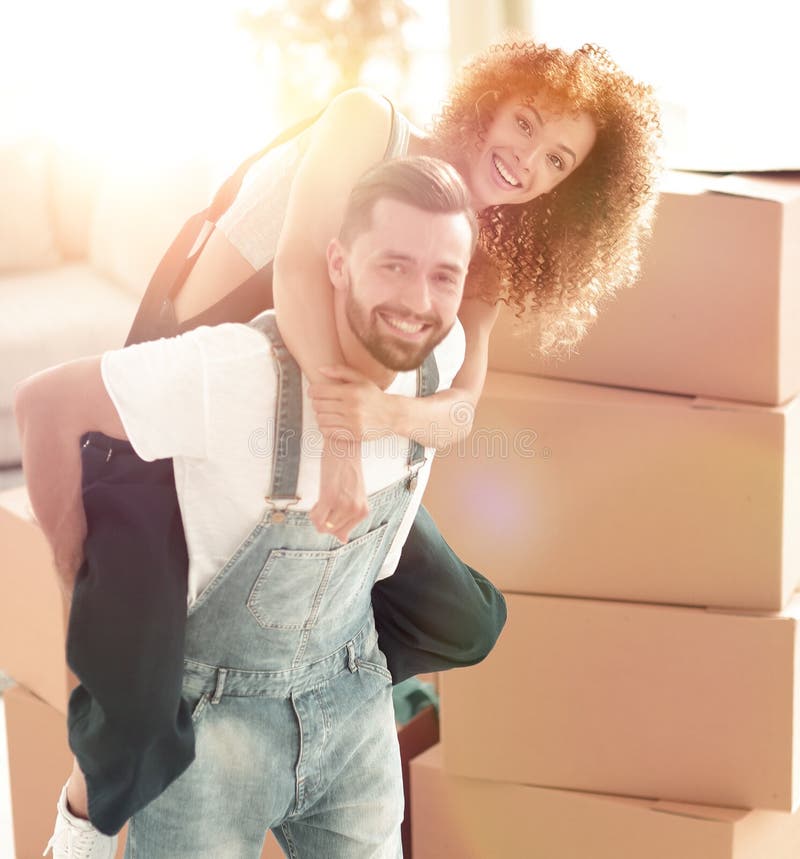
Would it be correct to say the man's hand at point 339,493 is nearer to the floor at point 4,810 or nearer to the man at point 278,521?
the man at point 278,521

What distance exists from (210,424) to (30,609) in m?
0.95

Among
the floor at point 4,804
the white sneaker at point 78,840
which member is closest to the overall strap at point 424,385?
the white sneaker at point 78,840

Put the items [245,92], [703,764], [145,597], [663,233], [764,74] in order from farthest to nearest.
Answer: [245,92] → [764,74] → [703,764] → [663,233] → [145,597]

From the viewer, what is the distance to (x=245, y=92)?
3.79 m

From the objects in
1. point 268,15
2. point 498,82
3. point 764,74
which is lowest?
point 498,82

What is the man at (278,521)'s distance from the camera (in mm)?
900

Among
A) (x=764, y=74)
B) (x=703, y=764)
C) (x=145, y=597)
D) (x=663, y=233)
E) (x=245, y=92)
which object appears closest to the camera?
(x=145, y=597)

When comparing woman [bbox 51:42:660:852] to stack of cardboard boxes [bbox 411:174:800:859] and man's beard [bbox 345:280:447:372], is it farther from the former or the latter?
stack of cardboard boxes [bbox 411:174:800:859]

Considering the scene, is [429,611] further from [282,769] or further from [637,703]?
[637,703]

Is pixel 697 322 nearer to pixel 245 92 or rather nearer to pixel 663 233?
pixel 663 233

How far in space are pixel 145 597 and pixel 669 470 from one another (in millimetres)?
720

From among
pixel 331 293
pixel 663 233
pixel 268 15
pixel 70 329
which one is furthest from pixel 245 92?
pixel 331 293

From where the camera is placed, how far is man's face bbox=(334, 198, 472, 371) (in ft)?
2.89

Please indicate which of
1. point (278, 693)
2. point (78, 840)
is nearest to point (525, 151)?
point (278, 693)
